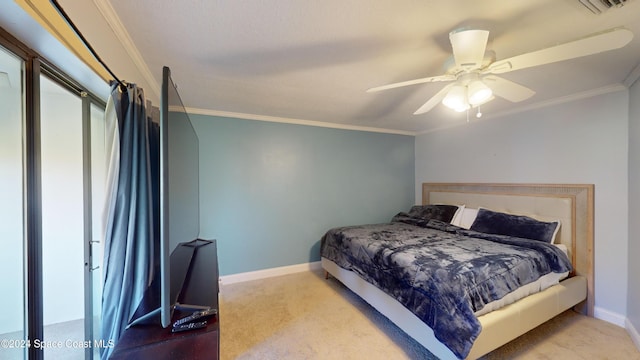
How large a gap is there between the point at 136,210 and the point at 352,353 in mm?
1857

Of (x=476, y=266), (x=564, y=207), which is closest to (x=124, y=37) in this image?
(x=476, y=266)

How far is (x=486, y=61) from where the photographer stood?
1464mm

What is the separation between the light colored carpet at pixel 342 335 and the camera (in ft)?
6.05

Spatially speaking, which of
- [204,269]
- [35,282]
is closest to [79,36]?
[35,282]

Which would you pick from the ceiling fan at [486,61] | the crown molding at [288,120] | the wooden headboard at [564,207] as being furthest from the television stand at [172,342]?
the wooden headboard at [564,207]

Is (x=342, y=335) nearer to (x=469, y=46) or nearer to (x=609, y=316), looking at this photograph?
(x=469, y=46)

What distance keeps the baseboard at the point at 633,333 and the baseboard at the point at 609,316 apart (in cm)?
6

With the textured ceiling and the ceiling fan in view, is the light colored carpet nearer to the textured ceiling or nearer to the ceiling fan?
the ceiling fan

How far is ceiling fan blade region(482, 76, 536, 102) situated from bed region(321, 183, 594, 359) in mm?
1378

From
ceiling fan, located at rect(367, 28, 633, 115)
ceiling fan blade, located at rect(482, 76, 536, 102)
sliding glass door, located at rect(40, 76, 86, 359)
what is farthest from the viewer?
ceiling fan blade, located at rect(482, 76, 536, 102)

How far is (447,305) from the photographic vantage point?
5.24 ft

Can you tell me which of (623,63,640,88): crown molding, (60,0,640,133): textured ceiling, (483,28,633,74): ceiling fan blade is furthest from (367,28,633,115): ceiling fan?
(623,63,640,88): crown molding

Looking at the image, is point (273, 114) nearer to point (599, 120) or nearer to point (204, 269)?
point (204, 269)

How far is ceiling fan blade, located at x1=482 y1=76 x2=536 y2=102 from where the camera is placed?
1.57 metres
